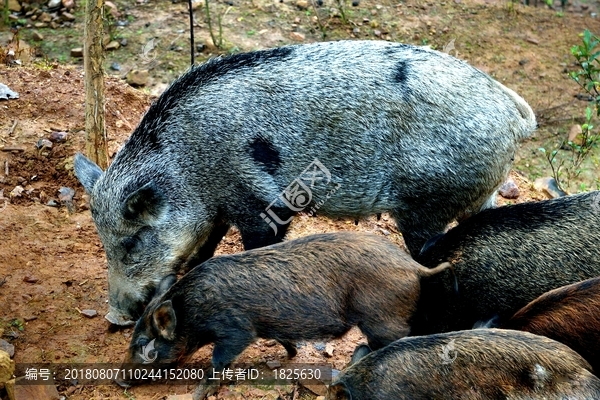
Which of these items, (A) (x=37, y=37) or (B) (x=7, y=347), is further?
(A) (x=37, y=37)

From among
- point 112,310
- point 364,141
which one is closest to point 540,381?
point 364,141

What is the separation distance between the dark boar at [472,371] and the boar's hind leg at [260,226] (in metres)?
1.35

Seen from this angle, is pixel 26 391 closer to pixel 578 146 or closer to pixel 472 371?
pixel 472 371

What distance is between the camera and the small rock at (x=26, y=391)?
4375mm

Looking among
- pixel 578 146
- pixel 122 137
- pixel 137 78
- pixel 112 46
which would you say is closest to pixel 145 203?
pixel 122 137

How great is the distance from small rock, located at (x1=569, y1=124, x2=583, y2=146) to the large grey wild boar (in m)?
4.07

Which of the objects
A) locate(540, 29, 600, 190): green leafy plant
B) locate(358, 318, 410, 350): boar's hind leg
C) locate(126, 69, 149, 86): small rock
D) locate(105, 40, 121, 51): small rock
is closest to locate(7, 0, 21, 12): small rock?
locate(105, 40, 121, 51): small rock

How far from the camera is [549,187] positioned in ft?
24.3

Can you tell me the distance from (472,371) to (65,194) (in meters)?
3.76

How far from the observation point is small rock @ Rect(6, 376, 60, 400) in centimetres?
438

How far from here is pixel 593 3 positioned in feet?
39.0

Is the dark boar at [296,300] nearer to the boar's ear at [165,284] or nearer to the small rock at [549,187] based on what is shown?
the boar's ear at [165,284]

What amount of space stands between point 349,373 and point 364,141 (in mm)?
1658

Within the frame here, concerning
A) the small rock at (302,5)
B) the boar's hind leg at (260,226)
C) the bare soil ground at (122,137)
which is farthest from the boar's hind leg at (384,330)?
the small rock at (302,5)
